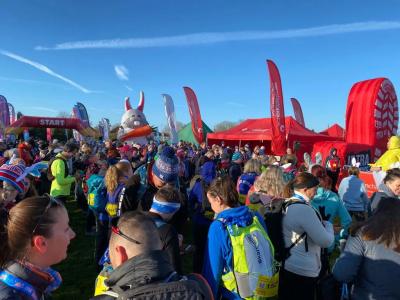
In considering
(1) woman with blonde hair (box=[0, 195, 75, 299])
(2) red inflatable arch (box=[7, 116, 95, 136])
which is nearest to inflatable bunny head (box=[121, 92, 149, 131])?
(2) red inflatable arch (box=[7, 116, 95, 136])

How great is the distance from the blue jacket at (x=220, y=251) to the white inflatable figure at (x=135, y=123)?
60.2ft

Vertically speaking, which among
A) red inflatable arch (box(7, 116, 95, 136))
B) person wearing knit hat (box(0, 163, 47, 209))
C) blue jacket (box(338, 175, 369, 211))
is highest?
red inflatable arch (box(7, 116, 95, 136))

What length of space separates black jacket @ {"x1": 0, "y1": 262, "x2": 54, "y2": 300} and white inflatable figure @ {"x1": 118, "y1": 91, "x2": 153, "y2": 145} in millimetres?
19090

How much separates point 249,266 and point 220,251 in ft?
0.73

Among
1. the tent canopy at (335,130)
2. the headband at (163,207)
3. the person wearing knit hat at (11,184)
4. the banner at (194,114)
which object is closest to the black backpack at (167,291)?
the headband at (163,207)

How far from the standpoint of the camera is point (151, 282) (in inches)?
45.4

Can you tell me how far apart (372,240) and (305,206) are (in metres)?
0.63

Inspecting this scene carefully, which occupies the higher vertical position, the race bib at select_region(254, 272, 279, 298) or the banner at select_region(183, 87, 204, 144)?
the banner at select_region(183, 87, 204, 144)

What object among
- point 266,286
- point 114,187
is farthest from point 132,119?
point 266,286

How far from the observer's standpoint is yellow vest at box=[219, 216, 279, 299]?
2.18m

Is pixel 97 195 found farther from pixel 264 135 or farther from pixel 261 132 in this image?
pixel 261 132

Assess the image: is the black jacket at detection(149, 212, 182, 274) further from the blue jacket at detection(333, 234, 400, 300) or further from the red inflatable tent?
the red inflatable tent

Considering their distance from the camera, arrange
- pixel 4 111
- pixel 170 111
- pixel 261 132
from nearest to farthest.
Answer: pixel 261 132 < pixel 4 111 < pixel 170 111

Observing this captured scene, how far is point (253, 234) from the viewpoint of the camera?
2.24 metres
